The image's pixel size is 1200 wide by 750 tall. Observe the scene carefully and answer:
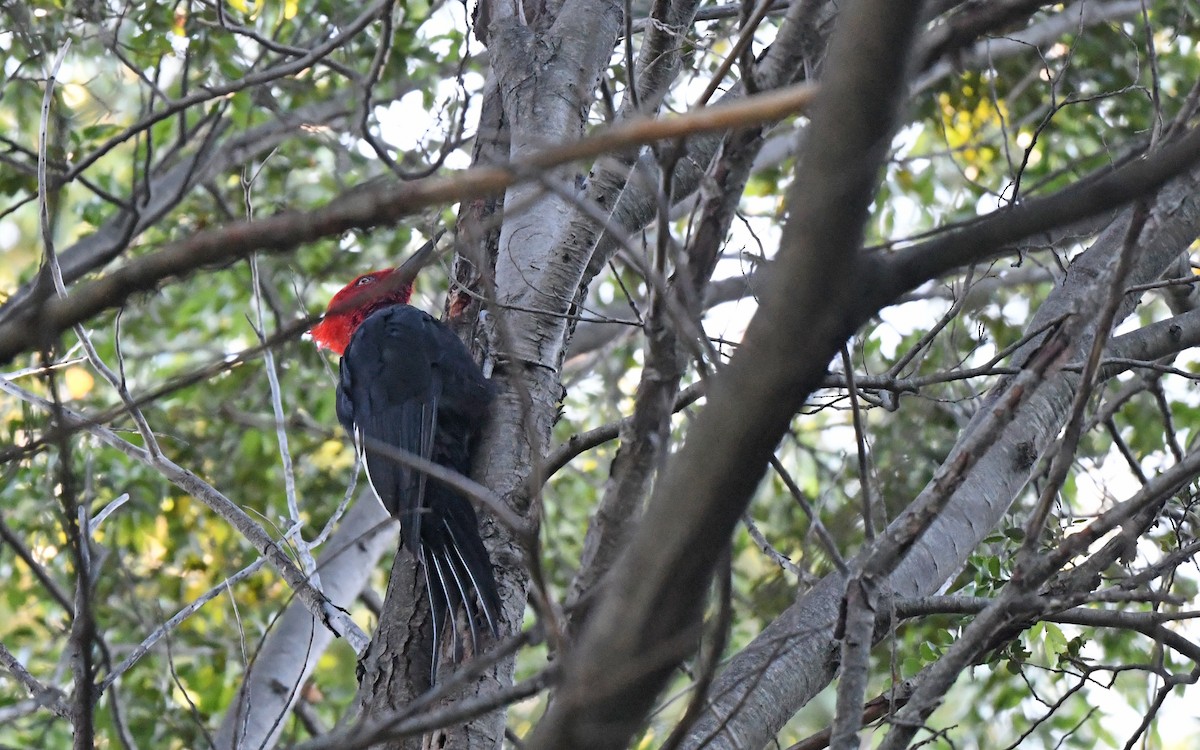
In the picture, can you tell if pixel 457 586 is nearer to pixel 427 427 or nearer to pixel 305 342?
pixel 427 427

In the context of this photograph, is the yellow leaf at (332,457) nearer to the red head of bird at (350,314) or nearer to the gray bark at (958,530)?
the red head of bird at (350,314)

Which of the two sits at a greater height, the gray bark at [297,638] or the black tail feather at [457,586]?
the gray bark at [297,638]

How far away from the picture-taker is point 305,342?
645cm

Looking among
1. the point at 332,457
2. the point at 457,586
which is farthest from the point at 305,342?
the point at 457,586

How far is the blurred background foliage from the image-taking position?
16.0ft

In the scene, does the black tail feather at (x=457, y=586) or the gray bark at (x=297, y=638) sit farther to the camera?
the gray bark at (x=297, y=638)

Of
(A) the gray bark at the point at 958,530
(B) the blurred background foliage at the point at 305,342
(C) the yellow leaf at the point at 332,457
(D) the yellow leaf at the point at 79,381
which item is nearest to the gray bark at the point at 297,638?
(B) the blurred background foliage at the point at 305,342

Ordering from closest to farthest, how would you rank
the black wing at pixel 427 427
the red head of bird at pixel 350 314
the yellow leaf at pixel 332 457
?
the black wing at pixel 427 427
the red head of bird at pixel 350 314
the yellow leaf at pixel 332 457

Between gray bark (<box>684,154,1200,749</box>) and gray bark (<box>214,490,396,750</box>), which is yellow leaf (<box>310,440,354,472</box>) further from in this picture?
gray bark (<box>684,154,1200,749</box>)

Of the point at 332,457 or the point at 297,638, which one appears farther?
the point at 332,457

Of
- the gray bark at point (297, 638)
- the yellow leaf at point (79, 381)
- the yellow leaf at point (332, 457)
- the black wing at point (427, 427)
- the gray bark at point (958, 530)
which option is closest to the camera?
the gray bark at point (958, 530)

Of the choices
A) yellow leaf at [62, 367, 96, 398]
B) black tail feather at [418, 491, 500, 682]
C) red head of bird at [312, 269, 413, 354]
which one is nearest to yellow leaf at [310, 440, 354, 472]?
yellow leaf at [62, 367, 96, 398]

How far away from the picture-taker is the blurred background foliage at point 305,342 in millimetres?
4879

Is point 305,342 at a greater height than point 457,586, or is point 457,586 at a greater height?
point 305,342
